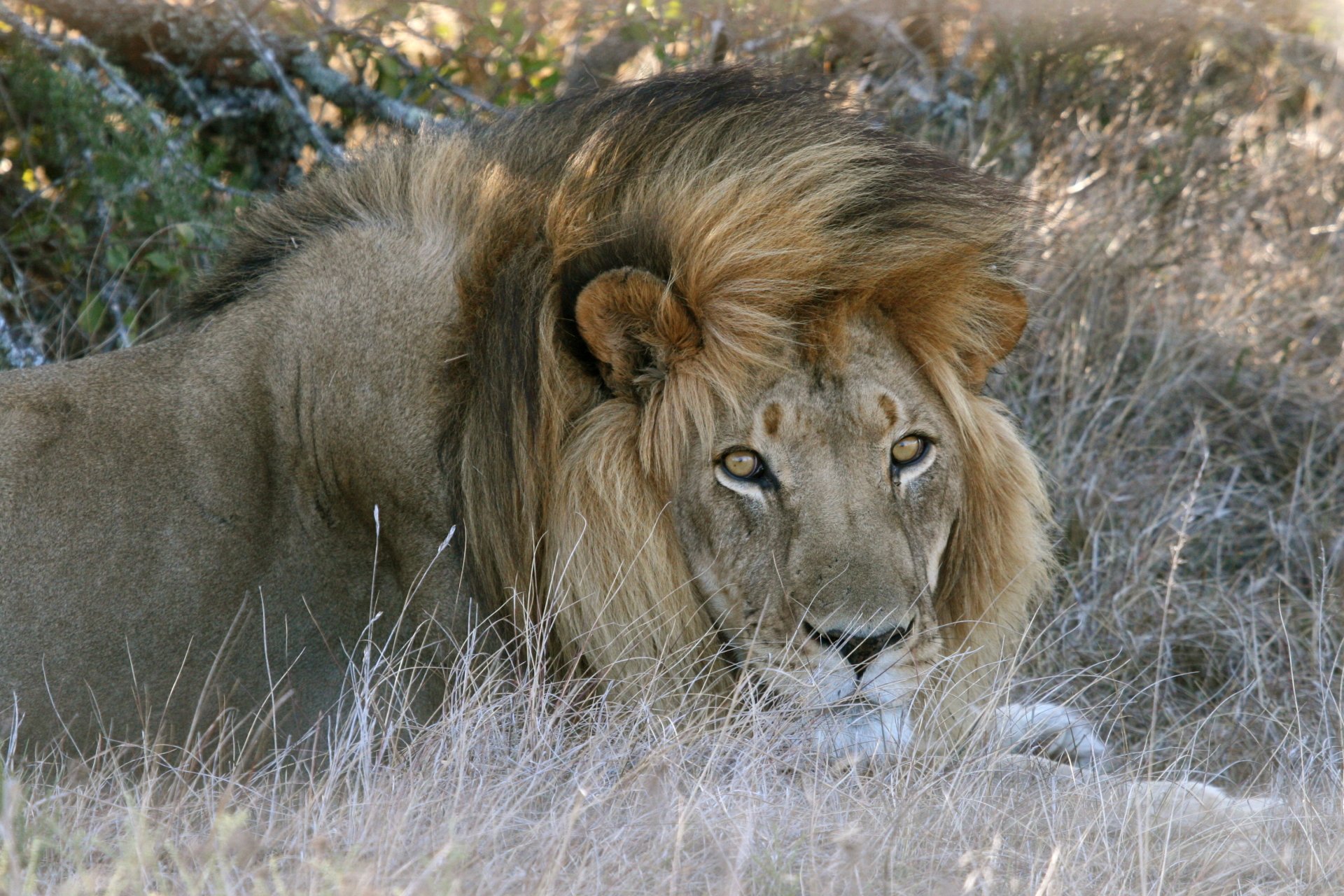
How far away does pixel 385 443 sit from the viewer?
128 inches

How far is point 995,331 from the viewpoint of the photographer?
3.49 metres

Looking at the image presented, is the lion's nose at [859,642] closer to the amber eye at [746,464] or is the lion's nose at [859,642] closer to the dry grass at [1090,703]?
the dry grass at [1090,703]

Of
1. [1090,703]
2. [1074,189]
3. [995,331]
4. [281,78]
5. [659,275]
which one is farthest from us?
[1074,189]

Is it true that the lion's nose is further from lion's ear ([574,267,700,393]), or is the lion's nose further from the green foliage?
the green foliage

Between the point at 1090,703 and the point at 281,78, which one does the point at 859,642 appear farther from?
the point at 281,78

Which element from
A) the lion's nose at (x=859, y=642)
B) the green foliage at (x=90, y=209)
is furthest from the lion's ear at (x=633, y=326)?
the green foliage at (x=90, y=209)

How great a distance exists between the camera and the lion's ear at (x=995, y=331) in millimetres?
3436

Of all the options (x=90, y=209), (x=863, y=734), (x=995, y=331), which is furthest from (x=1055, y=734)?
(x=90, y=209)

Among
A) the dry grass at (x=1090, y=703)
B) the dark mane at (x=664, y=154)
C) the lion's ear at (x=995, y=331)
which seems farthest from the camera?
the lion's ear at (x=995, y=331)

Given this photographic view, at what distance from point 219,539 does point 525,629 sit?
73 cm

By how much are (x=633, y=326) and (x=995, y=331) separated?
95cm

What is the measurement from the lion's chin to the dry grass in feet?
0.22

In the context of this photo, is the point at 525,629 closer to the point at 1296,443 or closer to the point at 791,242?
the point at 791,242

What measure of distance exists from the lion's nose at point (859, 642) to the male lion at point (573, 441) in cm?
1
